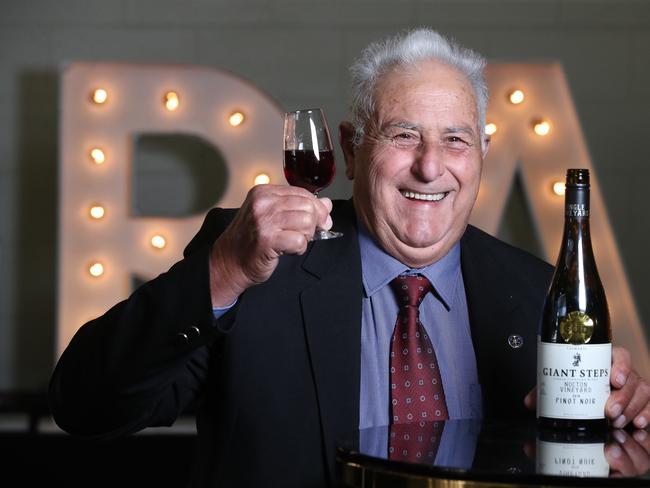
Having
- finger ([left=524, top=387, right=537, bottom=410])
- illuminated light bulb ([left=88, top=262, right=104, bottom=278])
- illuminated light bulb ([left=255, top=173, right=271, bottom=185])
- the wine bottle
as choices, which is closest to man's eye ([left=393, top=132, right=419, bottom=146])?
the wine bottle

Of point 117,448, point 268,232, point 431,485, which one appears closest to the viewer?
point 431,485

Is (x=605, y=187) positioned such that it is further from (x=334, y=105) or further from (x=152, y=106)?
(x=152, y=106)

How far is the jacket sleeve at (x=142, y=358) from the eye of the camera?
1620 mm

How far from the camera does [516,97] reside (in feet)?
10.1

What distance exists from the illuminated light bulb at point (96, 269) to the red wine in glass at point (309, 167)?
1.49 m

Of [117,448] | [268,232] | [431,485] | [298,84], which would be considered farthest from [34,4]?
[431,485]

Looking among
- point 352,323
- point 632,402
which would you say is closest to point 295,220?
point 352,323

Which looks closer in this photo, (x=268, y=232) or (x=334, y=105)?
(x=268, y=232)

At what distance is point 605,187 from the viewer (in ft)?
11.0

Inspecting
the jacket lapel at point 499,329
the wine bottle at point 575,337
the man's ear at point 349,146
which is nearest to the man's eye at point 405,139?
the man's ear at point 349,146

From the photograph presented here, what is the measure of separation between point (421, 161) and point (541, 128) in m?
1.31

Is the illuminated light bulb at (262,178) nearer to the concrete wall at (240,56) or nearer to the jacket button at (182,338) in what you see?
the concrete wall at (240,56)

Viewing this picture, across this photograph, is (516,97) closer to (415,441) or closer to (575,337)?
(575,337)

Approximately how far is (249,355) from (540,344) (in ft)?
1.60
